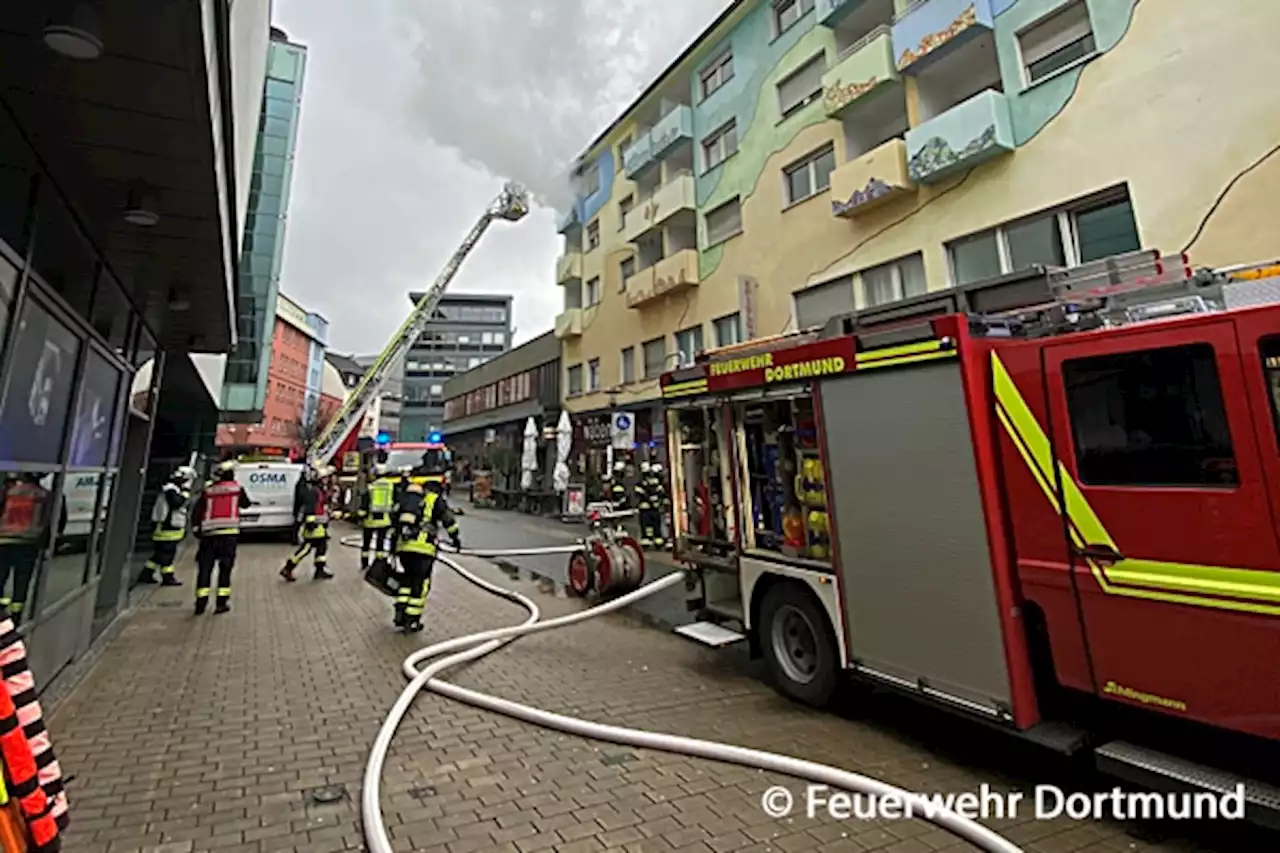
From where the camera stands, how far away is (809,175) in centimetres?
1503

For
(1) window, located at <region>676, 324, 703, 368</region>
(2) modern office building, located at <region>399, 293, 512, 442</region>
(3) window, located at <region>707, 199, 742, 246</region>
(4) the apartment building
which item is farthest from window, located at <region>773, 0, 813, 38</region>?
(2) modern office building, located at <region>399, 293, 512, 442</region>

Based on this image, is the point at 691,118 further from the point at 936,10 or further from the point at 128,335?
the point at 128,335

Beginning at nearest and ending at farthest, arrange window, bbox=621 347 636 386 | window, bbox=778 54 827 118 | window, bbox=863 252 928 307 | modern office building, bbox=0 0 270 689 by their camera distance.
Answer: modern office building, bbox=0 0 270 689
window, bbox=863 252 928 307
window, bbox=778 54 827 118
window, bbox=621 347 636 386

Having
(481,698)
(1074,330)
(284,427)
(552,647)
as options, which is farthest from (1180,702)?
(284,427)

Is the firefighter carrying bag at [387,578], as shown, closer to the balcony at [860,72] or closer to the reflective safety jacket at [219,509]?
the reflective safety jacket at [219,509]

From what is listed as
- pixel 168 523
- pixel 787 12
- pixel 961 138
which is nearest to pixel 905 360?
pixel 961 138

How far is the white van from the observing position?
14258 millimetres

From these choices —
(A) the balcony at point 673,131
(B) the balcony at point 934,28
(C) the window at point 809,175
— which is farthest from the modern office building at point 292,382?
(B) the balcony at point 934,28

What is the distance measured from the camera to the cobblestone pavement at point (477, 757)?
300cm

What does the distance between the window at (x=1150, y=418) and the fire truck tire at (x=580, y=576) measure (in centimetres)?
647

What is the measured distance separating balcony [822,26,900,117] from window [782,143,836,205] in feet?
3.51

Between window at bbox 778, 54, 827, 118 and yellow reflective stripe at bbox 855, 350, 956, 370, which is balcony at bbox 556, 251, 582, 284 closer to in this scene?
window at bbox 778, 54, 827, 118

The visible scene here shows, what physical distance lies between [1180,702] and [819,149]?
14.2m

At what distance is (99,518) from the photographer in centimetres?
657
